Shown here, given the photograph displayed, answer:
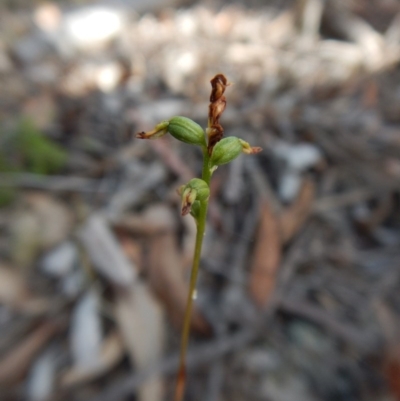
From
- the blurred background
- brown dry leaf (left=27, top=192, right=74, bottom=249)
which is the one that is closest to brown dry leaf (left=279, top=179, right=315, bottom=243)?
the blurred background

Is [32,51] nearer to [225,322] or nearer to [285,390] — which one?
[225,322]

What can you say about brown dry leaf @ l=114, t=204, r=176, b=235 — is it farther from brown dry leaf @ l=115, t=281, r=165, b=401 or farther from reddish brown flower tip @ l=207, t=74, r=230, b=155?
reddish brown flower tip @ l=207, t=74, r=230, b=155

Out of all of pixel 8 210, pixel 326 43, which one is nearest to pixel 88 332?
pixel 8 210

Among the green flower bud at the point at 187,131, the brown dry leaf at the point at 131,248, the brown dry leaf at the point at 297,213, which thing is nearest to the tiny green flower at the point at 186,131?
the green flower bud at the point at 187,131

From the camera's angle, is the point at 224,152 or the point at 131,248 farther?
the point at 131,248

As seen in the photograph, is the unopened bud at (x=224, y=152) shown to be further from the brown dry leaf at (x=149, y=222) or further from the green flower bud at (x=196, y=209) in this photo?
the brown dry leaf at (x=149, y=222)

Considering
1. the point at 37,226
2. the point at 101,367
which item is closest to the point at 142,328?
the point at 101,367

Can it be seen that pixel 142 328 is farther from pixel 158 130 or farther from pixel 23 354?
pixel 158 130
